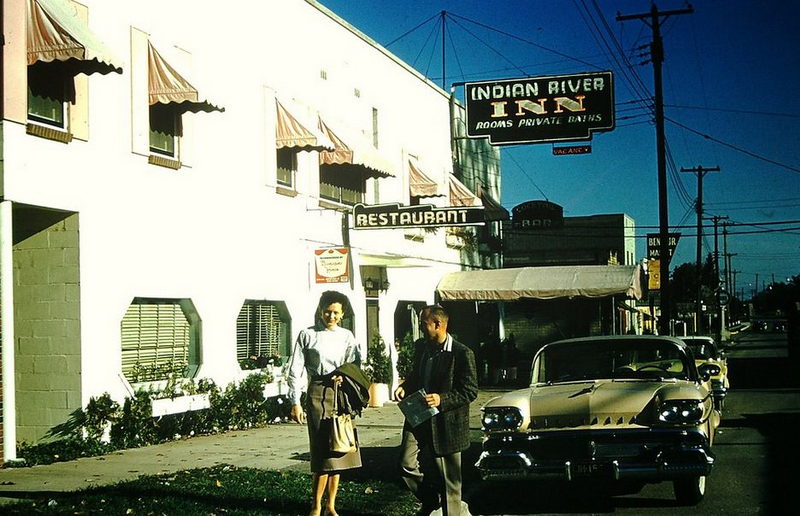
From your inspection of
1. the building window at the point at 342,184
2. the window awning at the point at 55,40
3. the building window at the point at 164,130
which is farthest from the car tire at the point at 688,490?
the building window at the point at 342,184

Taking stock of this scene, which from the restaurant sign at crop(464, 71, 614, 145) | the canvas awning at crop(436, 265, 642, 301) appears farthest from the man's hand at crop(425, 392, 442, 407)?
the canvas awning at crop(436, 265, 642, 301)

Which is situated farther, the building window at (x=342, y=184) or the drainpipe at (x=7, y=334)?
the building window at (x=342, y=184)

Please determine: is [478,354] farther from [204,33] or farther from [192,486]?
[192,486]

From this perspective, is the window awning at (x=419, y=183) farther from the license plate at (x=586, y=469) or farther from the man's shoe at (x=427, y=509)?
the man's shoe at (x=427, y=509)

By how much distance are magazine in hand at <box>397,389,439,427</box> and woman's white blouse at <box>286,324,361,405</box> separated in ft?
2.76

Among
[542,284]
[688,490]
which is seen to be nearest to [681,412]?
[688,490]

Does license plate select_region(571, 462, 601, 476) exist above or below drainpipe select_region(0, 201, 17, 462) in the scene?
below

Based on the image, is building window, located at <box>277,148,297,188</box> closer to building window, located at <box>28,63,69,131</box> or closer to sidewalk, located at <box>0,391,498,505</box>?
sidewalk, located at <box>0,391,498,505</box>

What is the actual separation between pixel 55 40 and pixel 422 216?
910 cm

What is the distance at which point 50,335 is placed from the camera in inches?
497

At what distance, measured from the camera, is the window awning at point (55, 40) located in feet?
37.1

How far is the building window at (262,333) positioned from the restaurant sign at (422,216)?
277 centimetres

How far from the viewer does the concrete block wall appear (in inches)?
493

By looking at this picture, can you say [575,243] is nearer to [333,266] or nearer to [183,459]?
[333,266]
